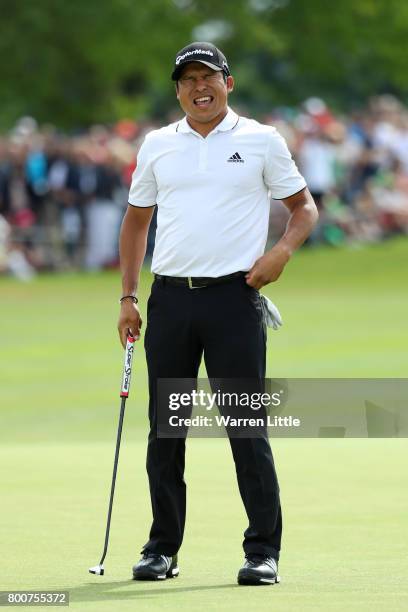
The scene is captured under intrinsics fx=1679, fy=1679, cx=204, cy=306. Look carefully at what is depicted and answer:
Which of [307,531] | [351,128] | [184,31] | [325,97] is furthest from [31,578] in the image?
[325,97]

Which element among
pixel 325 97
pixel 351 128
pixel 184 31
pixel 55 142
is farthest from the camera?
pixel 325 97

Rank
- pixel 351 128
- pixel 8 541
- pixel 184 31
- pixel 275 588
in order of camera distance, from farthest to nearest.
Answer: pixel 184 31 → pixel 351 128 → pixel 8 541 → pixel 275 588

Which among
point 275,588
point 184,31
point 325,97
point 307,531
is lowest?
point 275,588

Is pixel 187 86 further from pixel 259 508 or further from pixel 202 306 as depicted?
pixel 259 508

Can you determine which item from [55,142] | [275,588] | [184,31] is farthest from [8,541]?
[184,31]

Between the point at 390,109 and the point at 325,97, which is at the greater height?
the point at 325,97

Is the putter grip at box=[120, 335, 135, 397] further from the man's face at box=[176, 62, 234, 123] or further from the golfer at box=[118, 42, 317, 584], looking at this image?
the man's face at box=[176, 62, 234, 123]

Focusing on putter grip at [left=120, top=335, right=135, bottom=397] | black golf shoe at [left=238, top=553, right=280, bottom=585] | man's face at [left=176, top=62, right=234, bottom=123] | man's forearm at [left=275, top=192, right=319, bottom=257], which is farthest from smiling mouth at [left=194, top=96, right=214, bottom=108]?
black golf shoe at [left=238, top=553, right=280, bottom=585]

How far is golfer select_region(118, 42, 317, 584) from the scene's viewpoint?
6570 millimetres

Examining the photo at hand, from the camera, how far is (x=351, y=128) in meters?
32.1

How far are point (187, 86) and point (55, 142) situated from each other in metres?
21.6

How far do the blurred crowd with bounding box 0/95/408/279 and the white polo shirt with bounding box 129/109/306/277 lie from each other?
66.4ft

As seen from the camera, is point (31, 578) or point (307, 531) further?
point (307, 531)

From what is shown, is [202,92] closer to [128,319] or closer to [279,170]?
[279,170]
